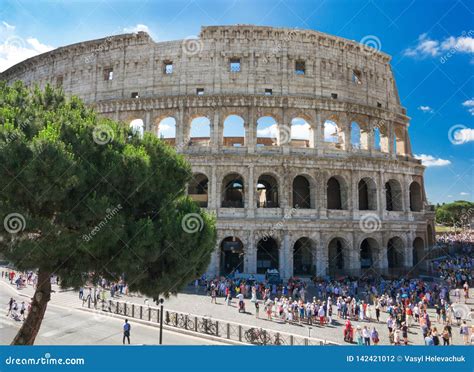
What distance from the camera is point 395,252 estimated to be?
2566cm

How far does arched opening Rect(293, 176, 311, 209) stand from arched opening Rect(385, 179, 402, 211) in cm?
624

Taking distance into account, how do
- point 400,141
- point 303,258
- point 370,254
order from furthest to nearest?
point 400,141 → point 370,254 → point 303,258

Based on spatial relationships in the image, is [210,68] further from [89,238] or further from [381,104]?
[89,238]

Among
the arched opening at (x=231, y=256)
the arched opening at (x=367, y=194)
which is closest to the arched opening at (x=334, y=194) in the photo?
the arched opening at (x=367, y=194)

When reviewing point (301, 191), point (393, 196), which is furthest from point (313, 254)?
point (393, 196)

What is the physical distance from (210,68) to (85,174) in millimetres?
18138

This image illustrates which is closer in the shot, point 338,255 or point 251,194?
point 251,194

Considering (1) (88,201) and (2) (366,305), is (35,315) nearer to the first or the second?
(1) (88,201)

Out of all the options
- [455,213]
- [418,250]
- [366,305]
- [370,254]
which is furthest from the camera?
[455,213]

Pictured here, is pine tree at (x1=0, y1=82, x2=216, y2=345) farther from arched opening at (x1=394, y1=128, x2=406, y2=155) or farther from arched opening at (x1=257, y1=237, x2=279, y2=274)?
arched opening at (x1=394, y1=128, x2=406, y2=155)

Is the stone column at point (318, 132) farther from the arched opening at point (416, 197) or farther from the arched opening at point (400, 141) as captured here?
the arched opening at point (416, 197)

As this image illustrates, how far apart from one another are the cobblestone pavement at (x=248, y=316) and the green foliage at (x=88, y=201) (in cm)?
261

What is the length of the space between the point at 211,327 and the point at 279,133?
557 inches
